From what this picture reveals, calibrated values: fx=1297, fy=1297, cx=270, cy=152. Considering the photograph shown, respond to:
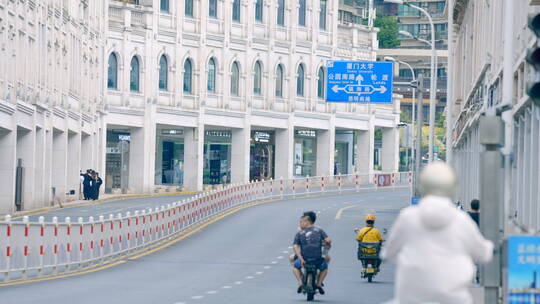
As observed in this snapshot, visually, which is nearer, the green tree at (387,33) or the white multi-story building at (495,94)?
the white multi-story building at (495,94)

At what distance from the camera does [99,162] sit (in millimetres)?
68938

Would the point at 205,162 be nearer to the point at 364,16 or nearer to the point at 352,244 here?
the point at 352,244

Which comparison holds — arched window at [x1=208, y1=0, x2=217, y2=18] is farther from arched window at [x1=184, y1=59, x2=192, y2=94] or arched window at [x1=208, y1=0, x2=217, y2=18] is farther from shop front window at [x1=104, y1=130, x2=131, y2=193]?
shop front window at [x1=104, y1=130, x2=131, y2=193]

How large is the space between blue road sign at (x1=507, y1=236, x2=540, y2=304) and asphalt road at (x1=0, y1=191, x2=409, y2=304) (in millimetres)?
10481

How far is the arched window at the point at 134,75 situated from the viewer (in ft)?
235

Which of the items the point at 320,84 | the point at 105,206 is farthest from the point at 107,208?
the point at 320,84

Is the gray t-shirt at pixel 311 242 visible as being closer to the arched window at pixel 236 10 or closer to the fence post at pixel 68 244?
the fence post at pixel 68 244

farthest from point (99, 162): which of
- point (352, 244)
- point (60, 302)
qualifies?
point (60, 302)

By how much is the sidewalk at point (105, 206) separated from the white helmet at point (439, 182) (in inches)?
1405

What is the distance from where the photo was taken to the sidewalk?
48188 millimetres

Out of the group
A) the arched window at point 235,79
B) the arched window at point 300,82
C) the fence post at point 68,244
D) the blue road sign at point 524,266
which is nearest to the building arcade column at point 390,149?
the arched window at point 300,82

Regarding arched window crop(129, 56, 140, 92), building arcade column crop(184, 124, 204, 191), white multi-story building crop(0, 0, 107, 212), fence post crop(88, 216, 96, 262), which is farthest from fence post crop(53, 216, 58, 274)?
building arcade column crop(184, 124, 204, 191)

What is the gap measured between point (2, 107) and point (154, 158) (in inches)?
1157

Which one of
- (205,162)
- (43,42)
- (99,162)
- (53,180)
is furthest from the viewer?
(205,162)
